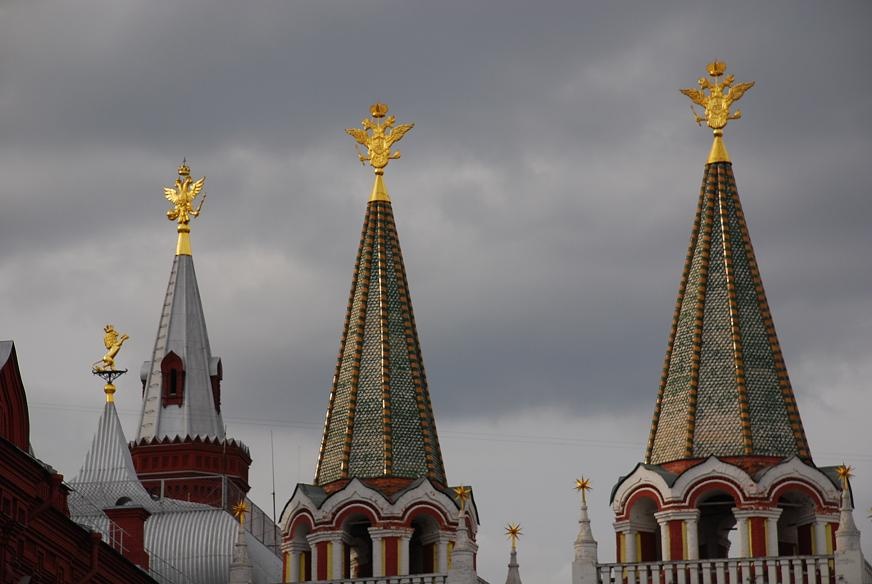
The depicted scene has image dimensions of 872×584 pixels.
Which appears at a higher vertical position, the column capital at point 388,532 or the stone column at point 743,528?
the column capital at point 388,532

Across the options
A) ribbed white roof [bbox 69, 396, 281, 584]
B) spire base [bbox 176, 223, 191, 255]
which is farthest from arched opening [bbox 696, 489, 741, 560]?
spire base [bbox 176, 223, 191, 255]

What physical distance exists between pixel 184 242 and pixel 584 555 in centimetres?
1997

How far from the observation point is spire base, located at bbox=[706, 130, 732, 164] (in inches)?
2039

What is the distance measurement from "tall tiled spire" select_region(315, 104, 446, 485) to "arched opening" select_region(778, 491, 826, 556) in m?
5.85

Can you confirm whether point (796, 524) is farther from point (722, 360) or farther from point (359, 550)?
point (359, 550)

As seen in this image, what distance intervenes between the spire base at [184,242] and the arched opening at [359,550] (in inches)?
600

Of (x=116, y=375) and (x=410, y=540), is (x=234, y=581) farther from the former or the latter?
(x=116, y=375)

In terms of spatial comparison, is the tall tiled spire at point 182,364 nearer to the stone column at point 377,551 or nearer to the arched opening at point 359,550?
the arched opening at point 359,550

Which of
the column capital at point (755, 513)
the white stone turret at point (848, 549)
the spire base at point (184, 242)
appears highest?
the spire base at point (184, 242)

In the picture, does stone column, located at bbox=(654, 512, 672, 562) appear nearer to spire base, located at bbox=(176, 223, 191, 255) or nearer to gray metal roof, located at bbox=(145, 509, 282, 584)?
gray metal roof, located at bbox=(145, 509, 282, 584)

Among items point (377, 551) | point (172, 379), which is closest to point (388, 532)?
point (377, 551)

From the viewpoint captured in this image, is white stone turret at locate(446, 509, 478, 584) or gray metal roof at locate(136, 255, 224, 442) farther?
gray metal roof at locate(136, 255, 224, 442)

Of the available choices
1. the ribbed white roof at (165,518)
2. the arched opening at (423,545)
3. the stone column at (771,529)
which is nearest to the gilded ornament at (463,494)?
the arched opening at (423,545)

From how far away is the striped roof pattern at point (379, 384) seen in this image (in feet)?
166
